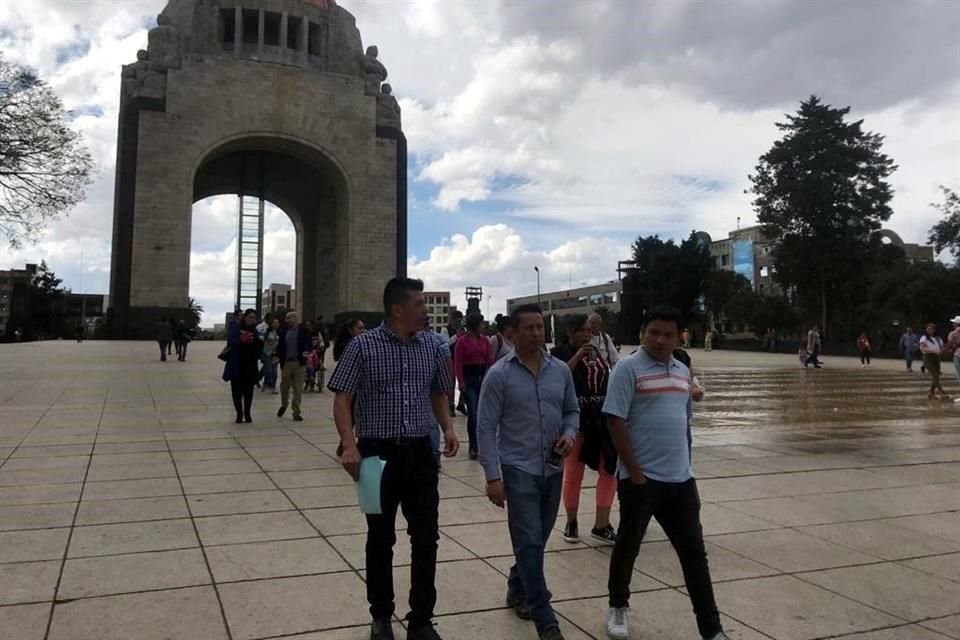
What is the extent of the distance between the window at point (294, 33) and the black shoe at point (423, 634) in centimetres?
4297

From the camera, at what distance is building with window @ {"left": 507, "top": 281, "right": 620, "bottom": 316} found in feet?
381

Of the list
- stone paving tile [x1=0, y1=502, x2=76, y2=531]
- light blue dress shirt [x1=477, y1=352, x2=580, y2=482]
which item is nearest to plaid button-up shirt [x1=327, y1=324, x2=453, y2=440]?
light blue dress shirt [x1=477, y1=352, x2=580, y2=482]

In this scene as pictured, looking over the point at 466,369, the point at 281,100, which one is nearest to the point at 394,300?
the point at 466,369

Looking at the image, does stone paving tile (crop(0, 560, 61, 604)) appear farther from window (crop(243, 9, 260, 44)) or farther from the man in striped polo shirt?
window (crop(243, 9, 260, 44))

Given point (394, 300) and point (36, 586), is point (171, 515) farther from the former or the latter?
point (394, 300)

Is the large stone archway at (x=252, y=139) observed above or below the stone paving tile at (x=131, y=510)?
above

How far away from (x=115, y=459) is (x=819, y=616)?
687 centimetres

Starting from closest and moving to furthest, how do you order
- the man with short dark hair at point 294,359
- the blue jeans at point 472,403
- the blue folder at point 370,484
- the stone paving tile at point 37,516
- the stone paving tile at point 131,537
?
the blue folder at point 370,484 < the stone paving tile at point 131,537 < the stone paving tile at point 37,516 < the blue jeans at point 472,403 < the man with short dark hair at point 294,359

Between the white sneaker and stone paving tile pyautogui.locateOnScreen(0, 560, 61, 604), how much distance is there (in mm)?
2891

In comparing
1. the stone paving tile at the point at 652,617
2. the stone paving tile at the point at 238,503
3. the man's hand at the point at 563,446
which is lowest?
the stone paving tile at the point at 652,617

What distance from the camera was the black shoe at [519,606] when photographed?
351 centimetres

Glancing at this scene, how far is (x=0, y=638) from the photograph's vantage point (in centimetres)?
320

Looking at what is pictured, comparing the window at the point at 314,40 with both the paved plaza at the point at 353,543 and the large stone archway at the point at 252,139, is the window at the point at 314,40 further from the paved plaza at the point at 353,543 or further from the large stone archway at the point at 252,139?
the paved plaza at the point at 353,543

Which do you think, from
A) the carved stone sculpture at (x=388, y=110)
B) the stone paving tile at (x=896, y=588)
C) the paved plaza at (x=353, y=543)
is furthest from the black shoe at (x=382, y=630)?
the carved stone sculpture at (x=388, y=110)
